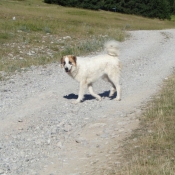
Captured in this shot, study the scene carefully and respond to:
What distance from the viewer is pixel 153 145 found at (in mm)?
Result: 6648

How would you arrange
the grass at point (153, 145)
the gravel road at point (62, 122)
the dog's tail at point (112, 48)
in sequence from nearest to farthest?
the grass at point (153, 145)
the gravel road at point (62, 122)
the dog's tail at point (112, 48)

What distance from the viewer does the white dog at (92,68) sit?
10.0 m

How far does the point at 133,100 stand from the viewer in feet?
34.5

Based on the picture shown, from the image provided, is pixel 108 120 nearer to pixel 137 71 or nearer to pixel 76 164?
pixel 76 164

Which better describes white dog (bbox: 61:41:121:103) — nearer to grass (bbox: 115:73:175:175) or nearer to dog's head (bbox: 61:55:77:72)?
dog's head (bbox: 61:55:77:72)

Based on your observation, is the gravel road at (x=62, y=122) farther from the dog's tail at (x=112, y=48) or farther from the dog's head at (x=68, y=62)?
the dog's tail at (x=112, y=48)

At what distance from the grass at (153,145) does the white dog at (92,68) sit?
1.63 meters

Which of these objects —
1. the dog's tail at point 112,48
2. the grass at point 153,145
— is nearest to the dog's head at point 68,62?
the dog's tail at point 112,48

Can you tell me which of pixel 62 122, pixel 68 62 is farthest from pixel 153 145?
pixel 68 62

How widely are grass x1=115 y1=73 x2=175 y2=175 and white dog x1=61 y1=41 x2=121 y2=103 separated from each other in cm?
163

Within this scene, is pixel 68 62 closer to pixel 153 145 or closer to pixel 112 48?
pixel 112 48

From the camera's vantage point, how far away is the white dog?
10038 millimetres

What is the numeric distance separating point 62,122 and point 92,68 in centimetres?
214

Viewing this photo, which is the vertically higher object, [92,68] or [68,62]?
[68,62]
